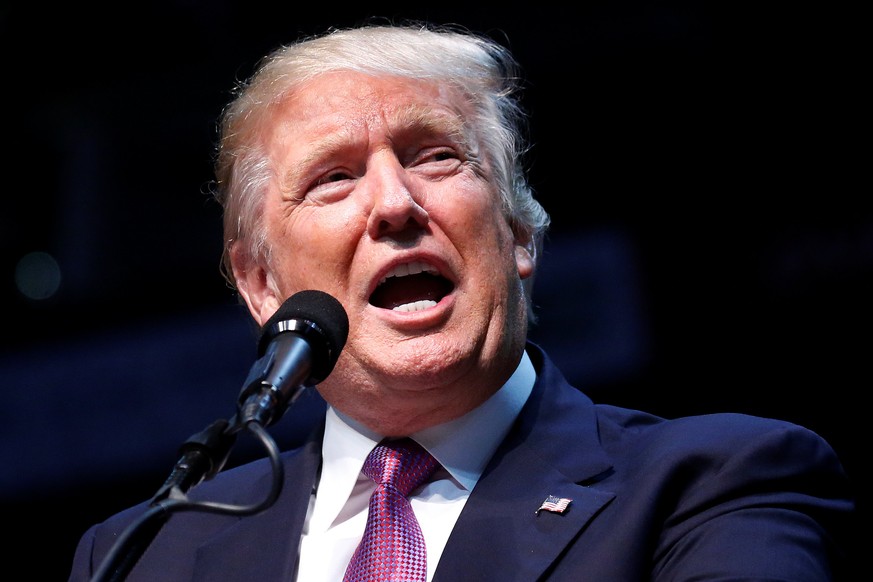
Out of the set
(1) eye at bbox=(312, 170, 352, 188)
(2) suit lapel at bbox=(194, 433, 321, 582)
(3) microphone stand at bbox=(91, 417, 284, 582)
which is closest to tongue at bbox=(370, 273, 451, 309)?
(1) eye at bbox=(312, 170, 352, 188)

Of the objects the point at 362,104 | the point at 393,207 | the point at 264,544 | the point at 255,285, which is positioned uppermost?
the point at 362,104

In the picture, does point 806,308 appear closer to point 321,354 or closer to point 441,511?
point 441,511

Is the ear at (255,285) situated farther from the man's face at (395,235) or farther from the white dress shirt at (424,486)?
the white dress shirt at (424,486)

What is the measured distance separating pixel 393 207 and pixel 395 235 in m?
0.06

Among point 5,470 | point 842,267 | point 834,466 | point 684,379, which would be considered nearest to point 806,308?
point 842,267

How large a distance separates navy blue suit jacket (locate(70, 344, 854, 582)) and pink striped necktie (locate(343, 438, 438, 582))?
0.26 feet

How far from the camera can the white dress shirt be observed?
1.97 m

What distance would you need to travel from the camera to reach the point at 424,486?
2018 mm

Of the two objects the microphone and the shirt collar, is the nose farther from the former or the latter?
the microphone

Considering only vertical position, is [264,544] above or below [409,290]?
below

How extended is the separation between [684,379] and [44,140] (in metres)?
2.22

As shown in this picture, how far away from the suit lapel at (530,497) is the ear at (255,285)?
597mm

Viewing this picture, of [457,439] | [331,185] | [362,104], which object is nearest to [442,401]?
[457,439]

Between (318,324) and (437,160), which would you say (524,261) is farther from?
(318,324)
